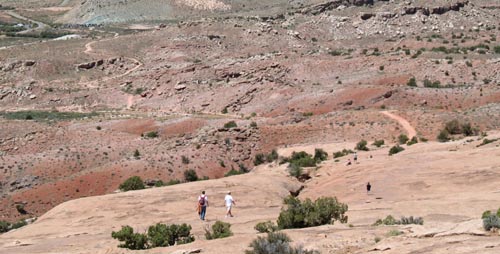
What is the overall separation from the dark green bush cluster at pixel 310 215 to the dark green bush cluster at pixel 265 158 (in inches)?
902

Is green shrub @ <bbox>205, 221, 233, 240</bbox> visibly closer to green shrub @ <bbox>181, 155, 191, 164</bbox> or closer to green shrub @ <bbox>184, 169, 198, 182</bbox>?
green shrub @ <bbox>184, 169, 198, 182</bbox>

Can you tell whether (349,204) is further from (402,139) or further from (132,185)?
(402,139)

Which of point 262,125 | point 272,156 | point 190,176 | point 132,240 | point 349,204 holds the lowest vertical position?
point 132,240

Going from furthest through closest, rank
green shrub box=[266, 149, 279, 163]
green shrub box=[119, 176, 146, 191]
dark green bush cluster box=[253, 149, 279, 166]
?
dark green bush cluster box=[253, 149, 279, 166] → green shrub box=[266, 149, 279, 163] → green shrub box=[119, 176, 146, 191]

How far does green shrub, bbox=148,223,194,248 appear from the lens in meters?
20.5

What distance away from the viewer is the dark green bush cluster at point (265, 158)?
45.2 meters

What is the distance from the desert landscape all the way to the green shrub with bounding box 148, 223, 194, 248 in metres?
1.06

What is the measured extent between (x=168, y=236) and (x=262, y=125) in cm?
3286

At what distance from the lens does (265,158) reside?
4644 centimetres

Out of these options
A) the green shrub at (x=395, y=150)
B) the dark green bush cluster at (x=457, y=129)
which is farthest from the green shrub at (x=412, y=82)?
the green shrub at (x=395, y=150)

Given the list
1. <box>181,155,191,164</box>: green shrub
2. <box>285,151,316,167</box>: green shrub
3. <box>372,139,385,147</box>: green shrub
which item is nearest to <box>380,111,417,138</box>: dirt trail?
<box>372,139,385,147</box>: green shrub

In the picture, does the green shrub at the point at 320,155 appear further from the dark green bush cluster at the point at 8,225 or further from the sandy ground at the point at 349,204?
the dark green bush cluster at the point at 8,225

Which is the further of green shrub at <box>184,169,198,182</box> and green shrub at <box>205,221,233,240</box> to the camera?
green shrub at <box>184,169,198,182</box>

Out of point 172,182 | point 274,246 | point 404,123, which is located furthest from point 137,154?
point 274,246
